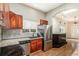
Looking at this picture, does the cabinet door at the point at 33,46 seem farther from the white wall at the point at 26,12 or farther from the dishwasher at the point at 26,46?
the white wall at the point at 26,12

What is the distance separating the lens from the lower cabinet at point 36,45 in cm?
183

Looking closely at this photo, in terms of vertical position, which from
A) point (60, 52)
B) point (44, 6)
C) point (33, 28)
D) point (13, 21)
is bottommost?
point (60, 52)

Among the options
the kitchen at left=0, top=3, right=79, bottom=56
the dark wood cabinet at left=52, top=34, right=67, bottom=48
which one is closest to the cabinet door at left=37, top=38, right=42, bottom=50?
the kitchen at left=0, top=3, right=79, bottom=56

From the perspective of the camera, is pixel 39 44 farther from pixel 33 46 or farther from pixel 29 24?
pixel 29 24

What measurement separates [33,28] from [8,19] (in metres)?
0.42

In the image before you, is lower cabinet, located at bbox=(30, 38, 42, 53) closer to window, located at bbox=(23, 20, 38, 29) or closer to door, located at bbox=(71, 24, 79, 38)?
window, located at bbox=(23, 20, 38, 29)

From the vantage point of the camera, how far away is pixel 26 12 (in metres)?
1.82

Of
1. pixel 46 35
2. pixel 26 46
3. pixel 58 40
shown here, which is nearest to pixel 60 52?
pixel 58 40

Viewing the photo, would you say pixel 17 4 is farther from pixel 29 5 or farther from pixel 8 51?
pixel 8 51

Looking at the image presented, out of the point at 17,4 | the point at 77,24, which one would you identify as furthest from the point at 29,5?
the point at 77,24

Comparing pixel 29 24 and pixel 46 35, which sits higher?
pixel 29 24

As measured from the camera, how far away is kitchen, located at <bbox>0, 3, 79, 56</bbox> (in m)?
1.75

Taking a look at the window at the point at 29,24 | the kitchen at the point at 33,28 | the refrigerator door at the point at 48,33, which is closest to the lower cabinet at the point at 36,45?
the kitchen at the point at 33,28

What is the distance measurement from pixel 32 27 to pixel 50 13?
382 mm
